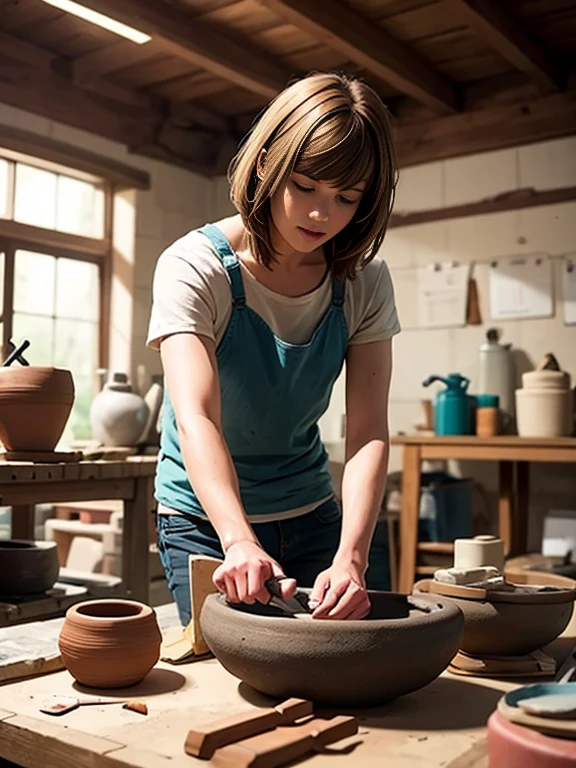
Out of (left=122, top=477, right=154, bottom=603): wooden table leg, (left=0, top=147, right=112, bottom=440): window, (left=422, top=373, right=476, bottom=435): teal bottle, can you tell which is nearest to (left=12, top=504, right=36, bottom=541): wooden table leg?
(left=122, top=477, right=154, bottom=603): wooden table leg

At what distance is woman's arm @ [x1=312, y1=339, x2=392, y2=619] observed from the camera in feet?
3.17

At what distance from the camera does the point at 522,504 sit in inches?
155

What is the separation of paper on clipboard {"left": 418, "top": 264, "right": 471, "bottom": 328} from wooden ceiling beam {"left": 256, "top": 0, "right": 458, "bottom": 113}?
770 millimetres

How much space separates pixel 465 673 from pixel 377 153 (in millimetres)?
695

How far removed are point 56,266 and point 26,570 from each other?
2013 millimetres

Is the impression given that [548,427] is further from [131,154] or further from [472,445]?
[131,154]

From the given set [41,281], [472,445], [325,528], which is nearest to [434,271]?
[472,445]

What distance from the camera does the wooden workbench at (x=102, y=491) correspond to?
7.64 ft

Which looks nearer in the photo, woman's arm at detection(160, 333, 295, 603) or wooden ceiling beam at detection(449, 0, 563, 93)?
woman's arm at detection(160, 333, 295, 603)

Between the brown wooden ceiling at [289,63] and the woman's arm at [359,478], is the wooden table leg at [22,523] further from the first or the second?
the woman's arm at [359,478]

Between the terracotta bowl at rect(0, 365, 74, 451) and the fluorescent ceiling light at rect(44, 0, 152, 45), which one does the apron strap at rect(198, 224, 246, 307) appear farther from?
the fluorescent ceiling light at rect(44, 0, 152, 45)

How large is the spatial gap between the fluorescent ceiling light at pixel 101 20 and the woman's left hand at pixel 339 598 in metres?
2.69

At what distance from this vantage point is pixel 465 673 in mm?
1027

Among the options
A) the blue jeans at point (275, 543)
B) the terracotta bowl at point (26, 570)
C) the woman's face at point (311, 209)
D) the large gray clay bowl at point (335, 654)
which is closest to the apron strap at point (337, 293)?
the woman's face at point (311, 209)
